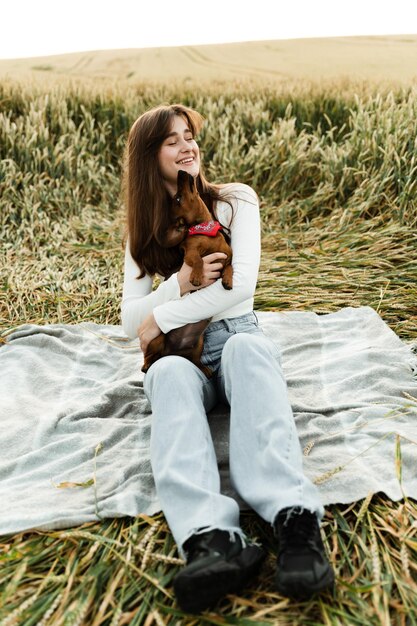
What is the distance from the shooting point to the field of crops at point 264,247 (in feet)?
5.27

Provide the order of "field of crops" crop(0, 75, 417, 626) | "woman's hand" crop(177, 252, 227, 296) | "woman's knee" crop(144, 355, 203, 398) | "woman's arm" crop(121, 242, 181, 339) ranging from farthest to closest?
"woman's arm" crop(121, 242, 181, 339) < "woman's hand" crop(177, 252, 227, 296) < "woman's knee" crop(144, 355, 203, 398) < "field of crops" crop(0, 75, 417, 626)

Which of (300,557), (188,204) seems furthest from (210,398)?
(300,557)

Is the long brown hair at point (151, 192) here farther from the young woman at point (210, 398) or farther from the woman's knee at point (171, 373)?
the woman's knee at point (171, 373)

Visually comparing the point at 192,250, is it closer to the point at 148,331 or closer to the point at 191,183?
the point at 191,183

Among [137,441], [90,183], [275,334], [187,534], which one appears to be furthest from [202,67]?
[187,534]

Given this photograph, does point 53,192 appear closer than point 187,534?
No

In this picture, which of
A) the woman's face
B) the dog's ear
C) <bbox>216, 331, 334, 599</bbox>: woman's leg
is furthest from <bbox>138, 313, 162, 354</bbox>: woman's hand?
the woman's face

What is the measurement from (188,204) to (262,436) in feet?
2.81

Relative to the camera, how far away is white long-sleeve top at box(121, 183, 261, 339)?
2.24 meters

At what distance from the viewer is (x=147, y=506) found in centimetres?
198

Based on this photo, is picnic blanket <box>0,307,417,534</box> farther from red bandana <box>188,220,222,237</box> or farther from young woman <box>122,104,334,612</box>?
red bandana <box>188,220,222,237</box>

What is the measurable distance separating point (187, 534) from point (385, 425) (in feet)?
3.40

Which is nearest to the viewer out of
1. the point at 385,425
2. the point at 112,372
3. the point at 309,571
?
the point at 309,571

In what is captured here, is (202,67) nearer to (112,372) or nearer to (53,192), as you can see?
(53,192)
